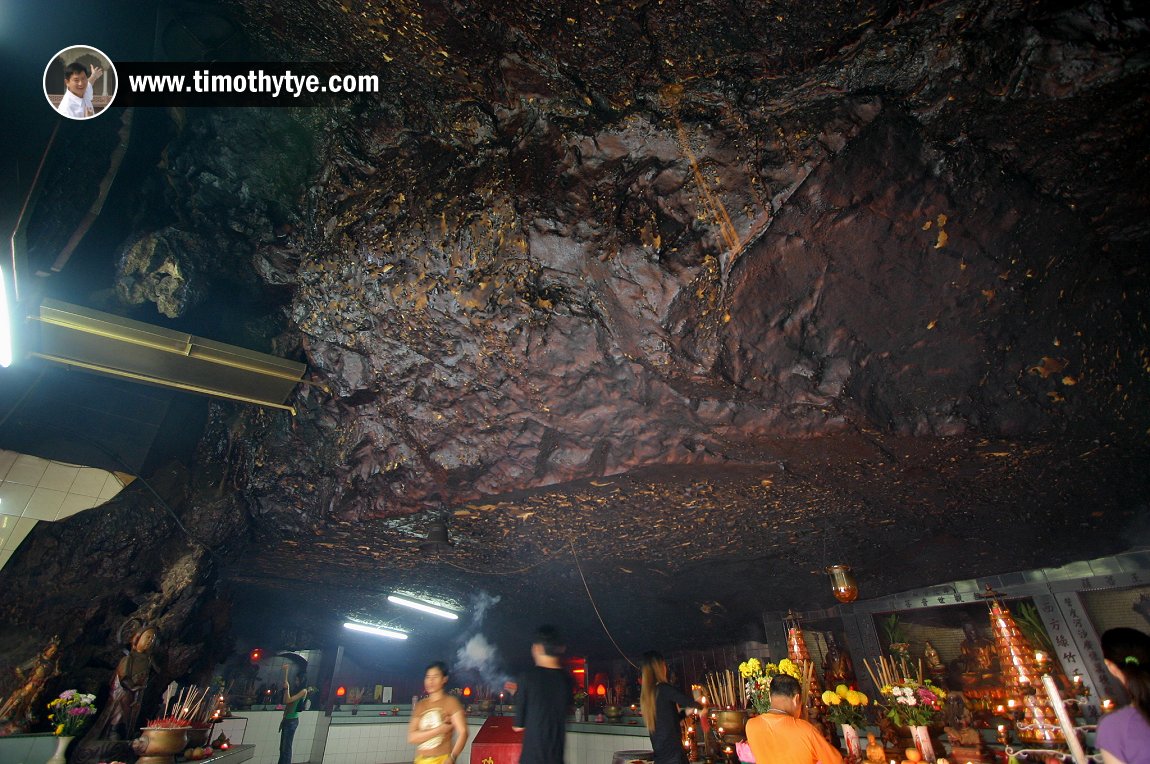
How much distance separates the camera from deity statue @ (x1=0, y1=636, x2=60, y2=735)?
4.61 m

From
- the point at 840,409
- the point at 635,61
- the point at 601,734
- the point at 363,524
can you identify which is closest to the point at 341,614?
the point at 601,734

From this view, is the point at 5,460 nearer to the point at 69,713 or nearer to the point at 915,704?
the point at 69,713

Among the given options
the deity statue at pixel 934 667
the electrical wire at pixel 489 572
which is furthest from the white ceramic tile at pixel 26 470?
the deity statue at pixel 934 667

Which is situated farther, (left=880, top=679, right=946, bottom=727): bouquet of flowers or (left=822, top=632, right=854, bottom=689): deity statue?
(left=822, top=632, right=854, bottom=689): deity statue

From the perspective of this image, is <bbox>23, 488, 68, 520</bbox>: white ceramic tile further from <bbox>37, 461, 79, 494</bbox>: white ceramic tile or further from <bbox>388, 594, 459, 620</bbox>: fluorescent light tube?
<bbox>388, 594, 459, 620</bbox>: fluorescent light tube

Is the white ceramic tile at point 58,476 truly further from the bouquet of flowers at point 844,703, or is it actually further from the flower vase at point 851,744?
the flower vase at point 851,744

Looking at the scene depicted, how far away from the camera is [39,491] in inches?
200

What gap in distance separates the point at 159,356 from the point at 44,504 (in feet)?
9.16

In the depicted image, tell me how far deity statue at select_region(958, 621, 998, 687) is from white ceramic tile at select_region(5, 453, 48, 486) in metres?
13.5

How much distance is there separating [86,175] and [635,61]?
159 inches

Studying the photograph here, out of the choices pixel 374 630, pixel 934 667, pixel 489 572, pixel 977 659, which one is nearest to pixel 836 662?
pixel 934 667

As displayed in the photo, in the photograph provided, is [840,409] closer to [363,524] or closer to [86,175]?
[363,524]

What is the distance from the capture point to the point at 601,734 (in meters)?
7.49

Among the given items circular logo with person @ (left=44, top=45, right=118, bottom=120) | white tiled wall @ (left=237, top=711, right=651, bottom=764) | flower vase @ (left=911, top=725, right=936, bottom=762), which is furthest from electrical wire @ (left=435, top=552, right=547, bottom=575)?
circular logo with person @ (left=44, top=45, right=118, bottom=120)
